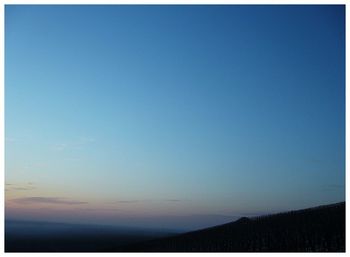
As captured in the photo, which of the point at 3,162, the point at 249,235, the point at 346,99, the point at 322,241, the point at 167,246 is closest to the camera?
the point at 3,162

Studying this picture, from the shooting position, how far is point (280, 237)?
3325 centimetres

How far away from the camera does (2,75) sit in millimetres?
22594

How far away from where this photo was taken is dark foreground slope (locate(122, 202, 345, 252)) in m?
29.1

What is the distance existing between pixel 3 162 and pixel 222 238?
22.4 metres

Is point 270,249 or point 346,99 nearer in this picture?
point 346,99

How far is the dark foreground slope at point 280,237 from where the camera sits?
2914cm

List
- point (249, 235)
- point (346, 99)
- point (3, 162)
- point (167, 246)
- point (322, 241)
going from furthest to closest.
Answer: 1. point (167, 246)
2. point (249, 235)
3. point (322, 241)
4. point (346, 99)
5. point (3, 162)

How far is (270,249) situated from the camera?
29516mm

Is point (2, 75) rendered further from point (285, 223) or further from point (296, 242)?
point (285, 223)

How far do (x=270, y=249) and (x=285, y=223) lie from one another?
992cm
